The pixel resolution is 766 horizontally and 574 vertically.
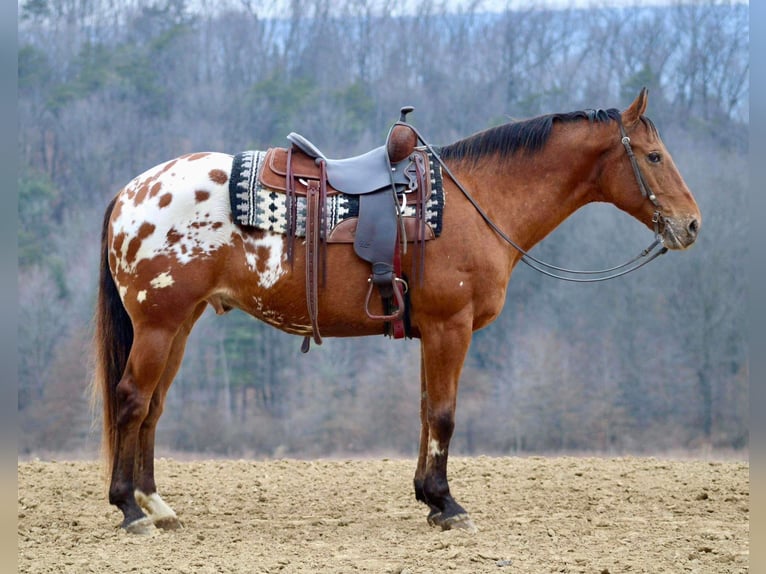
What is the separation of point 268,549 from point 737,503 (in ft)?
9.62

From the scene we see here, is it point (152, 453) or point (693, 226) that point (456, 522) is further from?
point (693, 226)

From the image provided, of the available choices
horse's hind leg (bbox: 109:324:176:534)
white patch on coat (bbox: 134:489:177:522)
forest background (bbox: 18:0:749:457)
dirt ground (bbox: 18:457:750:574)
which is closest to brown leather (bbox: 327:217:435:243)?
horse's hind leg (bbox: 109:324:176:534)

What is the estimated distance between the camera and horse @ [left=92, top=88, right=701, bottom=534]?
490 cm

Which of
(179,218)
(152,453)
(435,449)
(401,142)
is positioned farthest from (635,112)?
(152,453)

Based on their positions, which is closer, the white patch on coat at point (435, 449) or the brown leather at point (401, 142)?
the white patch on coat at point (435, 449)

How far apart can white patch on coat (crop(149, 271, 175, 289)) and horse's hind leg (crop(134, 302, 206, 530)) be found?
41cm

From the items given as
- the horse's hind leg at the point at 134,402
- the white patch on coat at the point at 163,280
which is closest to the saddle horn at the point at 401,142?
the white patch on coat at the point at 163,280

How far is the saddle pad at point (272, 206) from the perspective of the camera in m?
A: 4.92

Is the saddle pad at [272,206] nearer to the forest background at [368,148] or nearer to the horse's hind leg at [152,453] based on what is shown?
the horse's hind leg at [152,453]

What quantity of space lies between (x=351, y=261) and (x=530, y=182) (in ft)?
3.64

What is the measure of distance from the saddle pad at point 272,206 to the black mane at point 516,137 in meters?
0.41

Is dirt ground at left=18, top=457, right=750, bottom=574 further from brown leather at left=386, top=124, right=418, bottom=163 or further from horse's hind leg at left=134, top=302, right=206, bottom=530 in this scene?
brown leather at left=386, top=124, right=418, bottom=163

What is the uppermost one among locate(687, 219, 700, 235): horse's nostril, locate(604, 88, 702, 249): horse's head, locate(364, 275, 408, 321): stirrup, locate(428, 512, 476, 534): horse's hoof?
locate(604, 88, 702, 249): horse's head

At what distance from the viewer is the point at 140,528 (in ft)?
15.9
